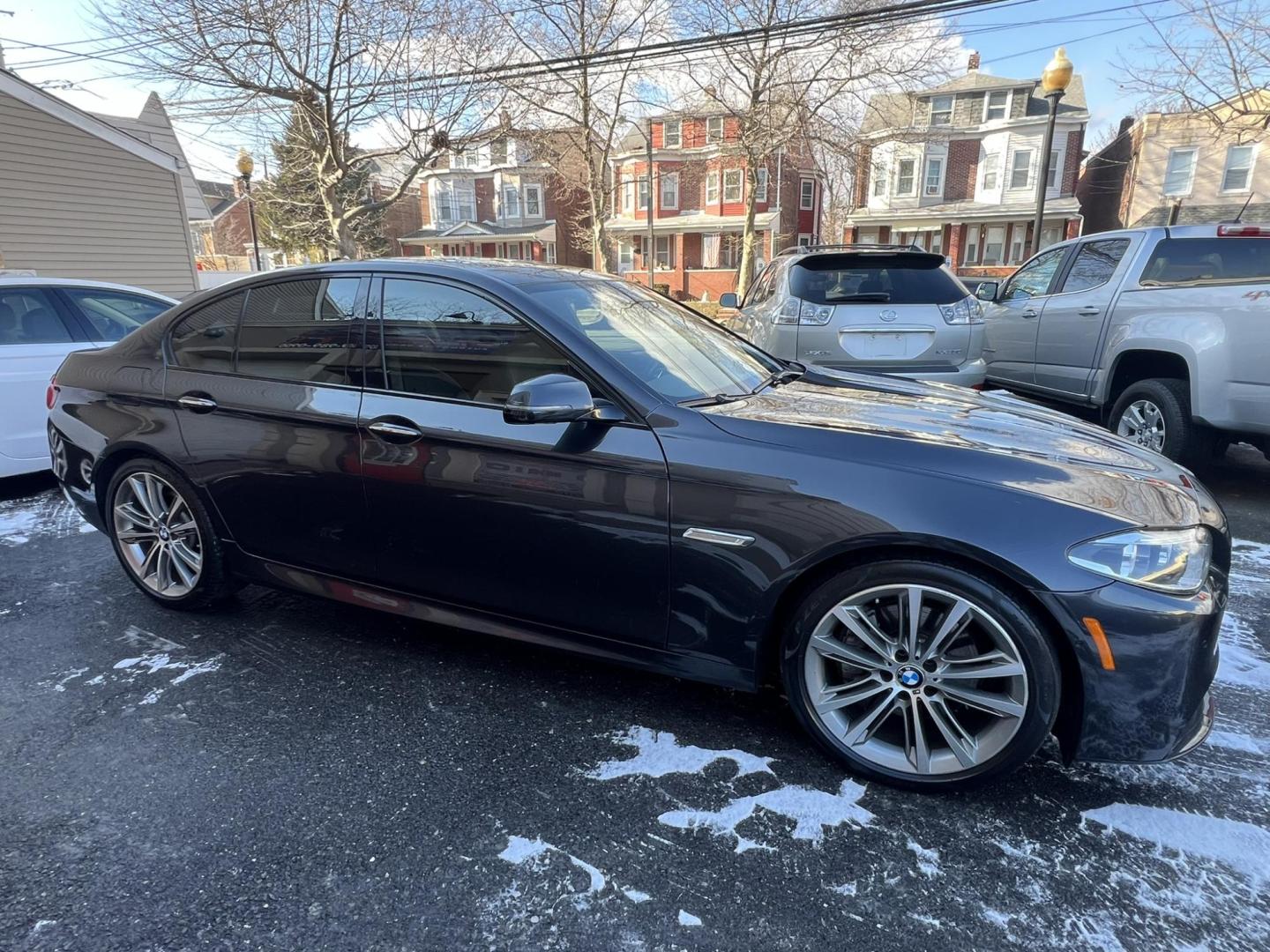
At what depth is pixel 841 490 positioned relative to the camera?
2.10 meters

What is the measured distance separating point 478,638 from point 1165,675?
2.45m

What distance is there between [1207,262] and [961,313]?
66.8 inches

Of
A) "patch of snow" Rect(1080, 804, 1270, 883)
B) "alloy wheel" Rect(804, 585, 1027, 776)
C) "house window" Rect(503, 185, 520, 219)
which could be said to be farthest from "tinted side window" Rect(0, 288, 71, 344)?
"house window" Rect(503, 185, 520, 219)

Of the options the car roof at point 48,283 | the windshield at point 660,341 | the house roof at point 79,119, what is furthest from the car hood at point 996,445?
the house roof at point 79,119

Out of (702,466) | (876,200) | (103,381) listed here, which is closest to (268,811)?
A: (702,466)

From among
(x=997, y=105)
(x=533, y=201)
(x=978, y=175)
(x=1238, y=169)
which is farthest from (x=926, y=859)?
(x=533, y=201)

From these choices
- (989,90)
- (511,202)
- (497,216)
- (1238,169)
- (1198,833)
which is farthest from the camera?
(497,216)

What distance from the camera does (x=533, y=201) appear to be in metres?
40.2

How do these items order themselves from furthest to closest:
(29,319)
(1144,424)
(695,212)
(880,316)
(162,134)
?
(695,212) < (162,134) < (880,316) < (1144,424) < (29,319)

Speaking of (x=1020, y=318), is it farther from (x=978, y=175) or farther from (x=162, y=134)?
(x=978, y=175)

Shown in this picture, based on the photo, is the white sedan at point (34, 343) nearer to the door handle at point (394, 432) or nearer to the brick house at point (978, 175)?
the door handle at point (394, 432)

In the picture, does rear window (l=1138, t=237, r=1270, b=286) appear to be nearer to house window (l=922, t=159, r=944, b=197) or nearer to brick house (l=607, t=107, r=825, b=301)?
brick house (l=607, t=107, r=825, b=301)

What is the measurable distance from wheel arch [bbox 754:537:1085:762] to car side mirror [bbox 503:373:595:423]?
2.74ft

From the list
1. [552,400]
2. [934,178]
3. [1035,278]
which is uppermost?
[934,178]
